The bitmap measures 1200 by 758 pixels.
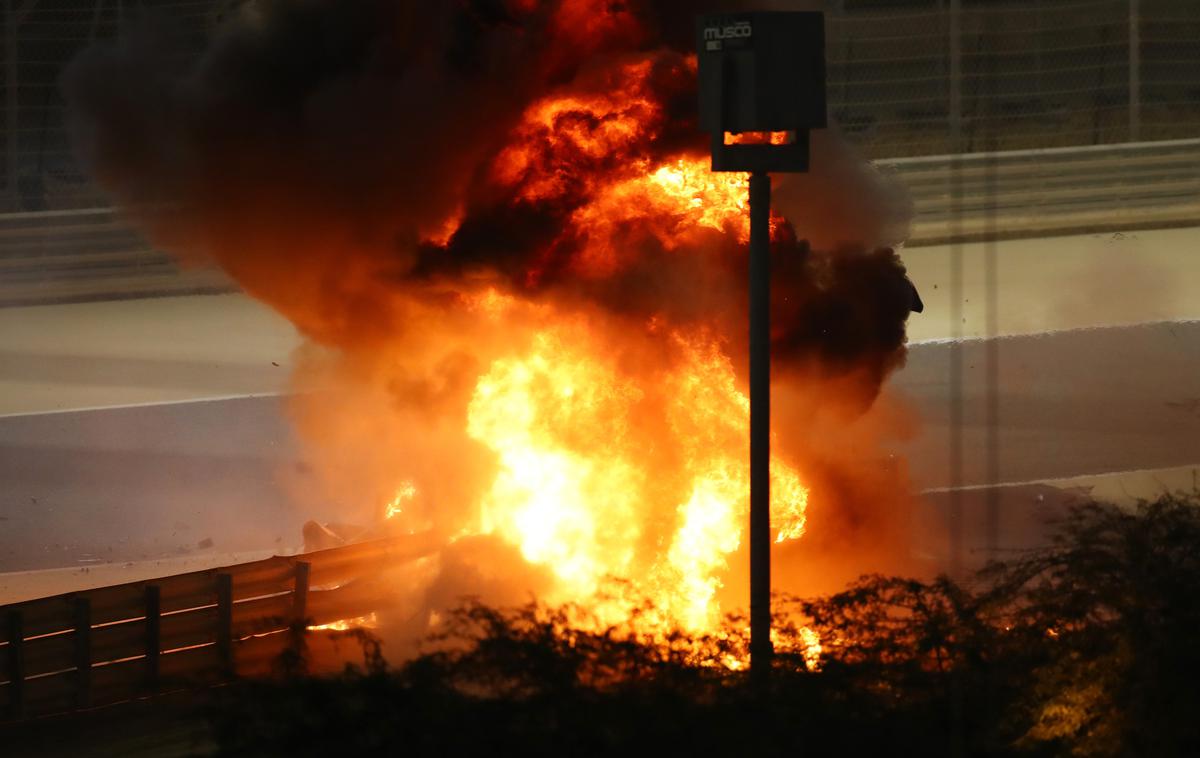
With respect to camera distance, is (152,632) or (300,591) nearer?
(152,632)

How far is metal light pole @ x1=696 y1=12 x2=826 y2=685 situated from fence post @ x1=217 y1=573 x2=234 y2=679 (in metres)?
3.06

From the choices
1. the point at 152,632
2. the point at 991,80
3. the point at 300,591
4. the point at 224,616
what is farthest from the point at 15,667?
the point at 991,80

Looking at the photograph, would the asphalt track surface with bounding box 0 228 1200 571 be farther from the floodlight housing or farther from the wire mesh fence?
the floodlight housing

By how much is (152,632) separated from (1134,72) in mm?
13336

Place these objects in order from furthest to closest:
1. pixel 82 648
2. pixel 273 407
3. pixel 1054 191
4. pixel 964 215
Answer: pixel 1054 191 < pixel 964 215 < pixel 273 407 < pixel 82 648

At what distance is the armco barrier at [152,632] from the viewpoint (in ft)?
25.8

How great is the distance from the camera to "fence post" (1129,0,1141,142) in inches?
702

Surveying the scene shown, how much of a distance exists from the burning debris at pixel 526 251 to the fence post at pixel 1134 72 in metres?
9.22

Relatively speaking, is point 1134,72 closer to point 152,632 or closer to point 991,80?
point 991,80

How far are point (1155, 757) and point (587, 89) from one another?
15.0ft

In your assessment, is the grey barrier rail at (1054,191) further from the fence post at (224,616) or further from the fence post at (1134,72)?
the fence post at (224,616)

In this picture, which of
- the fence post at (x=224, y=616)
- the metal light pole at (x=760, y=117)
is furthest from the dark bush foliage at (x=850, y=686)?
the fence post at (x=224, y=616)

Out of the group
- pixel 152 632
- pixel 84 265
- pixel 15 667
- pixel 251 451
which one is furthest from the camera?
pixel 84 265

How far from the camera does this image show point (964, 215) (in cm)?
1844
